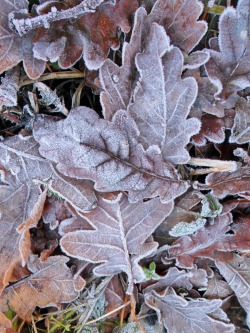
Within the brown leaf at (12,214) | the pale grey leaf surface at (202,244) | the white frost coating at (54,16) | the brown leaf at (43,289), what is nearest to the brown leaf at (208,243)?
the pale grey leaf surface at (202,244)

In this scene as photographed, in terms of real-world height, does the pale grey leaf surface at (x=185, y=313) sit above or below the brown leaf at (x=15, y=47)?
below

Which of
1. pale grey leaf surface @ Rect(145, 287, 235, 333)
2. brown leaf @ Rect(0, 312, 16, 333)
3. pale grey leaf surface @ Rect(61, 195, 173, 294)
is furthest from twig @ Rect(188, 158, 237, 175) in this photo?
brown leaf @ Rect(0, 312, 16, 333)

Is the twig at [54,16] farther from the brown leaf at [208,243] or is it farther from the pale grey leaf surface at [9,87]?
the brown leaf at [208,243]

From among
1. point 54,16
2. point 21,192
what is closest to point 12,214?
point 21,192

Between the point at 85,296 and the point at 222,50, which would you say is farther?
the point at 85,296

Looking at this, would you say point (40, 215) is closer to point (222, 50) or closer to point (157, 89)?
point (157, 89)

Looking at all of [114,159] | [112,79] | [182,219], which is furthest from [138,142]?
[182,219]

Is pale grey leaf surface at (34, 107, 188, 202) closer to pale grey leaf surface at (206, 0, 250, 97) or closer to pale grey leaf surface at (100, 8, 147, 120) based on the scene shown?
pale grey leaf surface at (100, 8, 147, 120)

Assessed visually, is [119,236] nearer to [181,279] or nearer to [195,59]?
[181,279]
